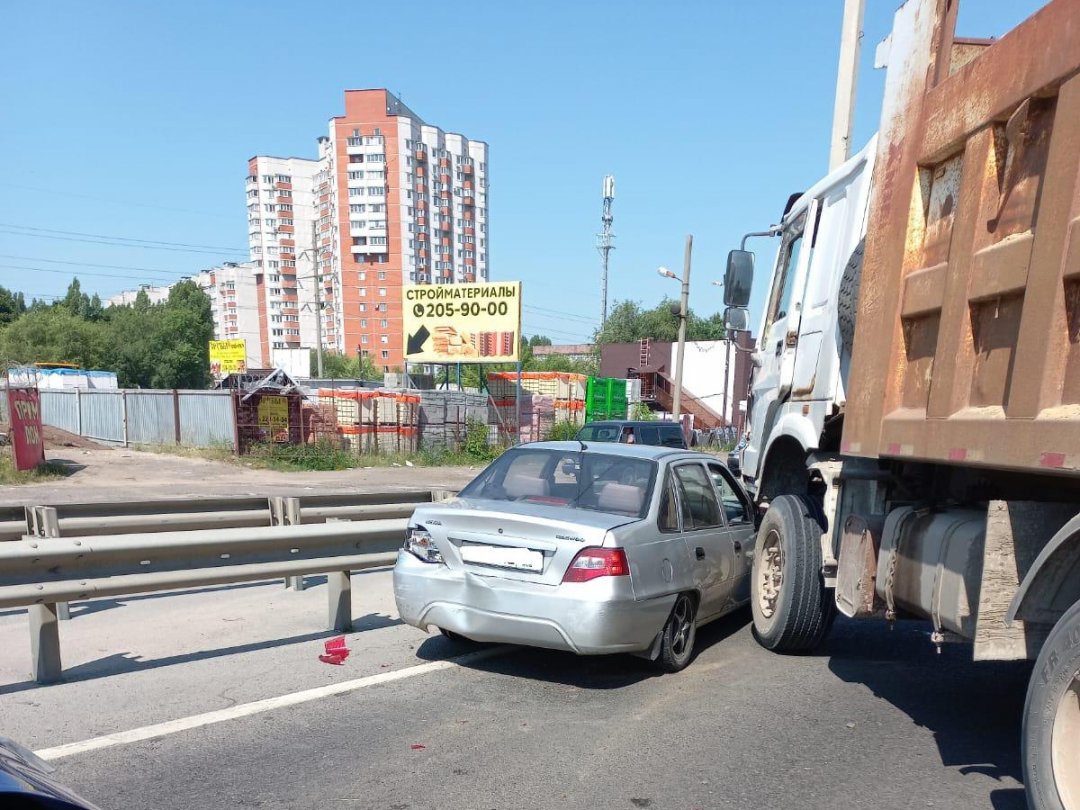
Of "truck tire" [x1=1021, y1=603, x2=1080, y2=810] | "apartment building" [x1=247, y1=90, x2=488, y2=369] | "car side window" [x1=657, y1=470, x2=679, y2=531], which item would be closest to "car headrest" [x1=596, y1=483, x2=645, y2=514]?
"car side window" [x1=657, y1=470, x2=679, y2=531]

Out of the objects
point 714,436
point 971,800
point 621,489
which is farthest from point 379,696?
point 714,436

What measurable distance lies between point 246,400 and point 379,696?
921 inches

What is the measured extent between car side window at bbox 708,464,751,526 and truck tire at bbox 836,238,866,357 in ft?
5.45

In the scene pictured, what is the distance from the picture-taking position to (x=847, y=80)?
11.1 meters

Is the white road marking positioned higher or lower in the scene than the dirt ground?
higher

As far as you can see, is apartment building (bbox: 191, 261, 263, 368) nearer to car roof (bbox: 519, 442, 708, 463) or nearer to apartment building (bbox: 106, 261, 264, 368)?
apartment building (bbox: 106, 261, 264, 368)

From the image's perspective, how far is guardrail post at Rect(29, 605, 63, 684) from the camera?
4910mm

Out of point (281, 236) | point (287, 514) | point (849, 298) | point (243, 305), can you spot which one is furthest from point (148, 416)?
point (243, 305)

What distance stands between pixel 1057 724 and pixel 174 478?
23240mm

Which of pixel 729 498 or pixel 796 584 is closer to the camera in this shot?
pixel 796 584

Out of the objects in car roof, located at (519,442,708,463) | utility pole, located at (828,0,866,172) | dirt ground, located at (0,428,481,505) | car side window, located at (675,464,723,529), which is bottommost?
dirt ground, located at (0,428,481,505)

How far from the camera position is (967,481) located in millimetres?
4301

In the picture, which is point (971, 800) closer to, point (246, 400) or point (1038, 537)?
point (1038, 537)

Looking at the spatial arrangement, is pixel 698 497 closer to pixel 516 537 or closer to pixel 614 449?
pixel 614 449
